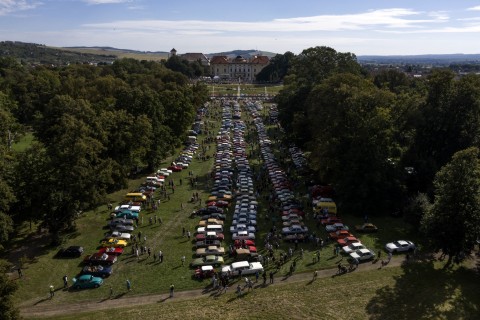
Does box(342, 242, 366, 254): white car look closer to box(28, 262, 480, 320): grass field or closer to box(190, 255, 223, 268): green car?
box(28, 262, 480, 320): grass field

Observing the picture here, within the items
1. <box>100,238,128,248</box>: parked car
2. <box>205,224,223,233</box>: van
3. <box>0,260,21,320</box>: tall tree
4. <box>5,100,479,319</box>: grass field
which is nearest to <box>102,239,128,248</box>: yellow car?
<box>100,238,128,248</box>: parked car

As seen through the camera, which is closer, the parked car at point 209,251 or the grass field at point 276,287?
the grass field at point 276,287

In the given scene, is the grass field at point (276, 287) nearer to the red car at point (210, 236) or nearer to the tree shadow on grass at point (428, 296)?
the tree shadow on grass at point (428, 296)

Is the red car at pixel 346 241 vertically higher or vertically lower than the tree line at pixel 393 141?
lower

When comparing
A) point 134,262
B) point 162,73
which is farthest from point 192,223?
point 162,73

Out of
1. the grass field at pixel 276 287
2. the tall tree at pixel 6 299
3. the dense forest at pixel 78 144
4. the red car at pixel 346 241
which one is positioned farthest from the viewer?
the red car at pixel 346 241

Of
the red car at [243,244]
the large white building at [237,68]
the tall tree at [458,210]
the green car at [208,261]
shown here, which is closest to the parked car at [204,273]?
the green car at [208,261]

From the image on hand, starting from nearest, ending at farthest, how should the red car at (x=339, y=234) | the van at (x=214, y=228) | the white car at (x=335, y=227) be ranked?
1. the red car at (x=339, y=234)
2. the white car at (x=335, y=227)
3. the van at (x=214, y=228)

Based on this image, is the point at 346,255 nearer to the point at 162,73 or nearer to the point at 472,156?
the point at 472,156
